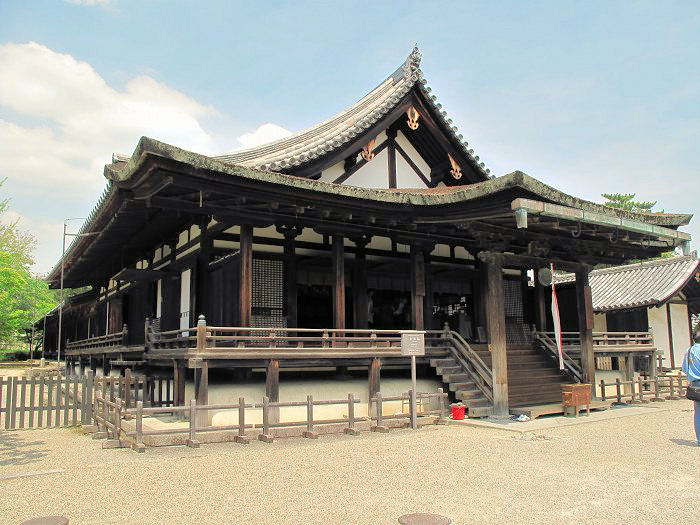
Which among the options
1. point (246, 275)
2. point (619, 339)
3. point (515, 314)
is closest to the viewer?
point (246, 275)

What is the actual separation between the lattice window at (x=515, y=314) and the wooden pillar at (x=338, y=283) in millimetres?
7837

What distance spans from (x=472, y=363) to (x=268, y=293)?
19.3 ft

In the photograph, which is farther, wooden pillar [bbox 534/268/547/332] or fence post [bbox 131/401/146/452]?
wooden pillar [bbox 534/268/547/332]

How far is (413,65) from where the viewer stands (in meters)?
17.6

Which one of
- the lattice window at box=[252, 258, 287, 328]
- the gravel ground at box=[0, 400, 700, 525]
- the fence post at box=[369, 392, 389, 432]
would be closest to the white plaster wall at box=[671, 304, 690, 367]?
the gravel ground at box=[0, 400, 700, 525]

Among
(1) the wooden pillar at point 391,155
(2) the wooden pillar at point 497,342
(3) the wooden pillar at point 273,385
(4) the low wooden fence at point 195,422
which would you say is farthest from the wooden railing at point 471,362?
(3) the wooden pillar at point 273,385

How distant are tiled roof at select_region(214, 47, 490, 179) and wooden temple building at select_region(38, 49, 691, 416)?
73 mm

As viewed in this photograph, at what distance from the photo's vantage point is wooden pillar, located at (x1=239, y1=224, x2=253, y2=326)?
13.6 m

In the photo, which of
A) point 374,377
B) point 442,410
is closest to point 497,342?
point 442,410

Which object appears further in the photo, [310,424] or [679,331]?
[679,331]

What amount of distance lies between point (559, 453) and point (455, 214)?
6.48 metres

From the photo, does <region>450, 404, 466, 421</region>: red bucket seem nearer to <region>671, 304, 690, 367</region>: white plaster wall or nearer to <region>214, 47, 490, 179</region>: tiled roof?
<region>214, 47, 490, 179</region>: tiled roof

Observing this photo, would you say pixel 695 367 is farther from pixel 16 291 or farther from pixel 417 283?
pixel 16 291

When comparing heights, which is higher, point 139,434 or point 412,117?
point 412,117
